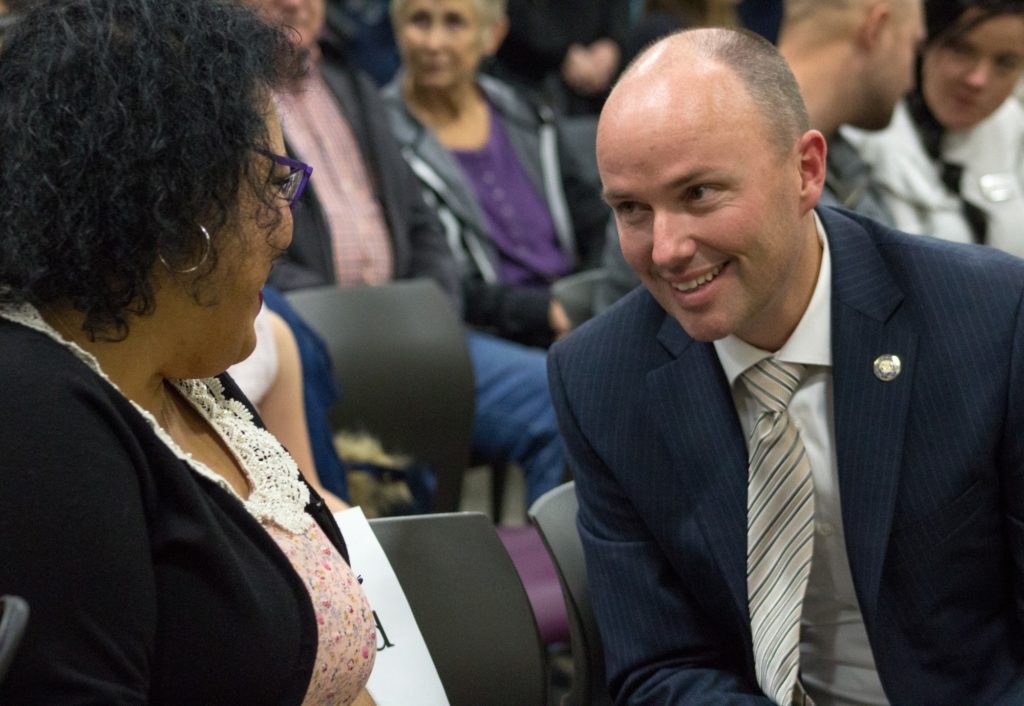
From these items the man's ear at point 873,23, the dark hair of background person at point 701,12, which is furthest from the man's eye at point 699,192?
the dark hair of background person at point 701,12

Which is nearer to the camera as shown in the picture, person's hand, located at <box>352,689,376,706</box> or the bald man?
person's hand, located at <box>352,689,376,706</box>

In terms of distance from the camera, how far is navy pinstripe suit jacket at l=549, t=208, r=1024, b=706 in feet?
5.74

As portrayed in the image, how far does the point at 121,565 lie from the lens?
125 cm

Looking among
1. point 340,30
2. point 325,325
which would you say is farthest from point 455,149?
point 325,325

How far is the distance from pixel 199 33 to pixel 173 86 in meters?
0.08

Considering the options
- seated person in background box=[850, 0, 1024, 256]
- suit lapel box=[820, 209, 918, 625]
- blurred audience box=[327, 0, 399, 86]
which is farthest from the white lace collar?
blurred audience box=[327, 0, 399, 86]

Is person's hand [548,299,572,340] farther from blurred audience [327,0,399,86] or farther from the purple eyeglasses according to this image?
the purple eyeglasses

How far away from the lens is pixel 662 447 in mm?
1867

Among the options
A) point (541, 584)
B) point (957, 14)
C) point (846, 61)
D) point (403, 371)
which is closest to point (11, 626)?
point (541, 584)

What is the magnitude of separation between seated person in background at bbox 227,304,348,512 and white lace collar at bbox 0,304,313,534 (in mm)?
538

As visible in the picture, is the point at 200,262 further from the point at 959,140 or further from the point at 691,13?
the point at 691,13

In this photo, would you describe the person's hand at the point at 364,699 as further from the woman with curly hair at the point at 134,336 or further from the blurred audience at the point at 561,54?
the blurred audience at the point at 561,54

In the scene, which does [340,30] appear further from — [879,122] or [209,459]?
[209,459]

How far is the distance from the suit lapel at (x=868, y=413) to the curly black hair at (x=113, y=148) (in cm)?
88
